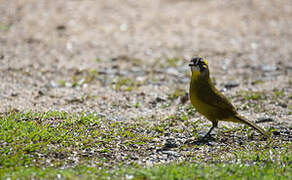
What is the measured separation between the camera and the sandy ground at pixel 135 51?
8930 millimetres

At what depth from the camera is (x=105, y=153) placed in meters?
6.03

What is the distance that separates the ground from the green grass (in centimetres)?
7

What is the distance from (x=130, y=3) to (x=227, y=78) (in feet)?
20.8

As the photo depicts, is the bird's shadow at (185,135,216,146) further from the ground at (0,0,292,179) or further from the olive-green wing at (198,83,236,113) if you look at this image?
the olive-green wing at (198,83,236,113)

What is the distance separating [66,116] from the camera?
23.7ft

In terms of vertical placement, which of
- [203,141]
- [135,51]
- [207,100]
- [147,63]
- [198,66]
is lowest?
[203,141]

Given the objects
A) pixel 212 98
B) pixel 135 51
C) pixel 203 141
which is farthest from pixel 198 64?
pixel 135 51

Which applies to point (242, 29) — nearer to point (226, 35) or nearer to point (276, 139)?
point (226, 35)

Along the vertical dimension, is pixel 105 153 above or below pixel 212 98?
below

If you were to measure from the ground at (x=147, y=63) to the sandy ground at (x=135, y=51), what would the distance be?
0.08 feet

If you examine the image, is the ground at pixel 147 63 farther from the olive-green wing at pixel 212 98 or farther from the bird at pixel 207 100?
the olive-green wing at pixel 212 98

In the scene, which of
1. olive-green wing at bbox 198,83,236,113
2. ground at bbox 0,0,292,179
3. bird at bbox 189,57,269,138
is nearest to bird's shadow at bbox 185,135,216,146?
ground at bbox 0,0,292,179

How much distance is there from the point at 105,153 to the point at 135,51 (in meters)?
6.63

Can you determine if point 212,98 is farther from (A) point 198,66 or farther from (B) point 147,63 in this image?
(B) point 147,63
